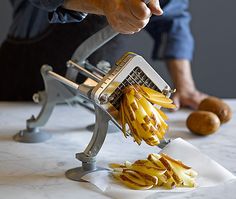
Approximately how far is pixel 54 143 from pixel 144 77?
8.2 inches

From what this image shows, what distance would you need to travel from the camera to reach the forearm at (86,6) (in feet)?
2.15

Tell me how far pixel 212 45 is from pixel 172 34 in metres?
0.55

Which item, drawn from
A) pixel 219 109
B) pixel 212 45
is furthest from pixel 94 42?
pixel 212 45

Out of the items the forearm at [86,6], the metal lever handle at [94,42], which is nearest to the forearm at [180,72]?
the metal lever handle at [94,42]

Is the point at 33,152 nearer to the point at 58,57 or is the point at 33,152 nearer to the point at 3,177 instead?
the point at 3,177

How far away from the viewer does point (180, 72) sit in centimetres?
123

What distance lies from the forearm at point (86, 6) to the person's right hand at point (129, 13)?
2cm

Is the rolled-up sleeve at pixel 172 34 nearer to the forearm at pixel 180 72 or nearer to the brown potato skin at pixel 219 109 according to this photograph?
the forearm at pixel 180 72

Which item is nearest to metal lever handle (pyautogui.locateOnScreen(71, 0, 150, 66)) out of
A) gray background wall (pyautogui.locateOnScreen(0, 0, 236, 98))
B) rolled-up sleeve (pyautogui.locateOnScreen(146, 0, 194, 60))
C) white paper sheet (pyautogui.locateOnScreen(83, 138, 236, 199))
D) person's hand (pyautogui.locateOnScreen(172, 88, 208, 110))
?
white paper sheet (pyautogui.locateOnScreen(83, 138, 236, 199))

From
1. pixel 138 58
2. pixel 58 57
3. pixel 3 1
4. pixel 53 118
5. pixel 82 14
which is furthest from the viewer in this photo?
pixel 3 1

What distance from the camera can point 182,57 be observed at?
124 cm

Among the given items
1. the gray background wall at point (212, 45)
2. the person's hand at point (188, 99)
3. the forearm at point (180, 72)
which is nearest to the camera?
the person's hand at point (188, 99)

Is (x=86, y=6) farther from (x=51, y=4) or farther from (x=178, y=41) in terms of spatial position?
(x=178, y=41)

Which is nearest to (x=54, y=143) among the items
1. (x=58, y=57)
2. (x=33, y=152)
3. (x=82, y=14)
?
(x=33, y=152)
